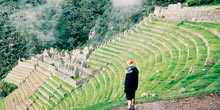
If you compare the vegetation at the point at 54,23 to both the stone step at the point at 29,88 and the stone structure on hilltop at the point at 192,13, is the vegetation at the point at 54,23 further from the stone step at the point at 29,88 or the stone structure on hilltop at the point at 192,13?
the stone step at the point at 29,88

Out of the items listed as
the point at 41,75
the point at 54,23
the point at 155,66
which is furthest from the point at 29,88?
the point at 54,23

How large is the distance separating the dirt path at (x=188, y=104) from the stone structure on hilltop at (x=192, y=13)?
11.6 meters

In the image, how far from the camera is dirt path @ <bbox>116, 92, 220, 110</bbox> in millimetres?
5935

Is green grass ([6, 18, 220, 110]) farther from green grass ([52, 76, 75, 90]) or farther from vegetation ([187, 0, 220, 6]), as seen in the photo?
vegetation ([187, 0, 220, 6])

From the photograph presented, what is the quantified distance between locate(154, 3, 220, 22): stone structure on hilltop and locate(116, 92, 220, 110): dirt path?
11.6 metres

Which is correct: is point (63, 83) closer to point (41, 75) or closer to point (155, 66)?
point (41, 75)

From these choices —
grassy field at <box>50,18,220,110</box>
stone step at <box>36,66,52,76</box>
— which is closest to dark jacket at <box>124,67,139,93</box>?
grassy field at <box>50,18,220,110</box>

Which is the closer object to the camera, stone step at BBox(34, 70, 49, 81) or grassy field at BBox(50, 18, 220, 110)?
grassy field at BBox(50, 18, 220, 110)

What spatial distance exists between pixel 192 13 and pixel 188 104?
15.2 meters

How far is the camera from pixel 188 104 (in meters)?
6.25

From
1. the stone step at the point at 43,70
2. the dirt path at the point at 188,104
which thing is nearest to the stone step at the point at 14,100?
the stone step at the point at 43,70

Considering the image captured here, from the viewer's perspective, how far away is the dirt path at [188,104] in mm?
5935

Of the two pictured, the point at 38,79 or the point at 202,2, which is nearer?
the point at 202,2

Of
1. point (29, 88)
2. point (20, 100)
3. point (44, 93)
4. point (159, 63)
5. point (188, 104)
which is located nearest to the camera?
point (188, 104)
